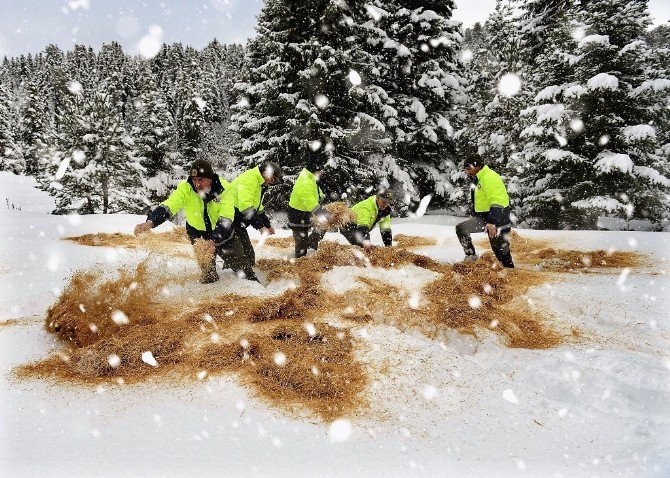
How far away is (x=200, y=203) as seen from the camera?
595 cm

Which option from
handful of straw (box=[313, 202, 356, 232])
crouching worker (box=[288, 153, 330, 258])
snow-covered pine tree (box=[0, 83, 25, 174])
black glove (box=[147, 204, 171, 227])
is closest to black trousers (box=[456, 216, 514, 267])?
handful of straw (box=[313, 202, 356, 232])

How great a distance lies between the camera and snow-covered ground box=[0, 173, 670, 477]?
2549 mm

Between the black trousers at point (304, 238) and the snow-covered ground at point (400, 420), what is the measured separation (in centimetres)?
396

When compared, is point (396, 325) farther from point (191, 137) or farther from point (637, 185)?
point (191, 137)

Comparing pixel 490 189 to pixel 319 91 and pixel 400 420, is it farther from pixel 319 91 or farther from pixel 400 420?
pixel 319 91

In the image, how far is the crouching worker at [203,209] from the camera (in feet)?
18.4

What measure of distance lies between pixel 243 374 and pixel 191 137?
141 ft

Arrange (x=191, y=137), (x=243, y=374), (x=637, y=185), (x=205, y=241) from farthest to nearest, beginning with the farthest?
(x=191, y=137), (x=637, y=185), (x=205, y=241), (x=243, y=374)

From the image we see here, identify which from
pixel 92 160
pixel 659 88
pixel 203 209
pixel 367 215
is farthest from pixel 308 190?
pixel 92 160

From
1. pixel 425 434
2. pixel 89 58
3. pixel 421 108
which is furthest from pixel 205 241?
pixel 89 58

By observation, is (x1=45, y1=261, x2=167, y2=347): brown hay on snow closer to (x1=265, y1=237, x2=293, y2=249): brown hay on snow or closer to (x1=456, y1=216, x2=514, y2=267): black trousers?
(x1=265, y1=237, x2=293, y2=249): brown hay on snow

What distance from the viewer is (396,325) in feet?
15.9

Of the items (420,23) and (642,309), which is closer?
(642,309)

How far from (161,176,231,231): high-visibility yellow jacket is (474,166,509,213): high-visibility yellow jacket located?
4.16 metres
